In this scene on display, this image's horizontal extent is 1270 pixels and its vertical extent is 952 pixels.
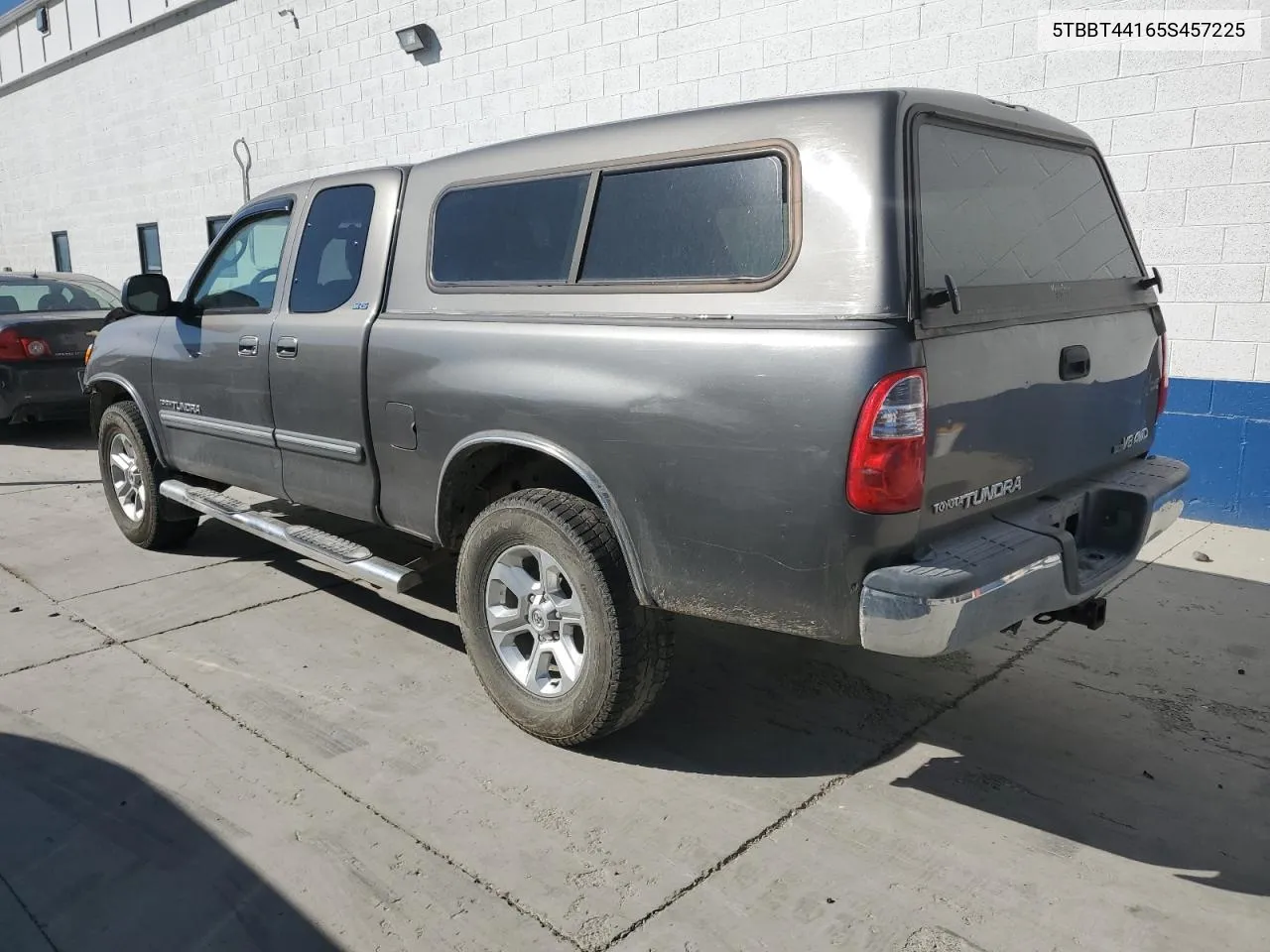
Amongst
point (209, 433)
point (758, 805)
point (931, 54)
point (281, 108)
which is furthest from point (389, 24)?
point (758, 805)

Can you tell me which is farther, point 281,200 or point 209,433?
point 209,433

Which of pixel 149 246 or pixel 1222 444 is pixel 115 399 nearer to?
pixel 1222 444

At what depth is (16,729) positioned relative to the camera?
3.61 meters

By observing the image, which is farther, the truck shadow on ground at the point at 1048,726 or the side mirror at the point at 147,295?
the side mirror at the point at 147,295

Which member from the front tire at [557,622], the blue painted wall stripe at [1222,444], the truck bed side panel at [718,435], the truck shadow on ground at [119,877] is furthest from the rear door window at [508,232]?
the blue painted wall stripe at [1222,444]

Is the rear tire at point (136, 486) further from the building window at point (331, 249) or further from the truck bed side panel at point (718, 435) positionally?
the truck bed side panel at point (718, 435)

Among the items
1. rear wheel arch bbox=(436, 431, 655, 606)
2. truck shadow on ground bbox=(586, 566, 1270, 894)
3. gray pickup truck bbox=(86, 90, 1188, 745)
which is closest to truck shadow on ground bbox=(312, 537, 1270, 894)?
truck shadow on ground bbox=(586, 566, 1270, 894)

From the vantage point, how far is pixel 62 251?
61.6ft

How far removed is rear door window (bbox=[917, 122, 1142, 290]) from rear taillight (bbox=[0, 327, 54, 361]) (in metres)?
8.70

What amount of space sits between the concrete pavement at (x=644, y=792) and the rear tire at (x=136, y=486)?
86 centimetres

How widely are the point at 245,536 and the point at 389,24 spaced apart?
22.8ft

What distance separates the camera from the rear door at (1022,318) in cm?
269

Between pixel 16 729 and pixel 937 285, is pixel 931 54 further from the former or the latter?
pixel 16 729

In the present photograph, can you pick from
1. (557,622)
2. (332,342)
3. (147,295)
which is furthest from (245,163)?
(557,622)
